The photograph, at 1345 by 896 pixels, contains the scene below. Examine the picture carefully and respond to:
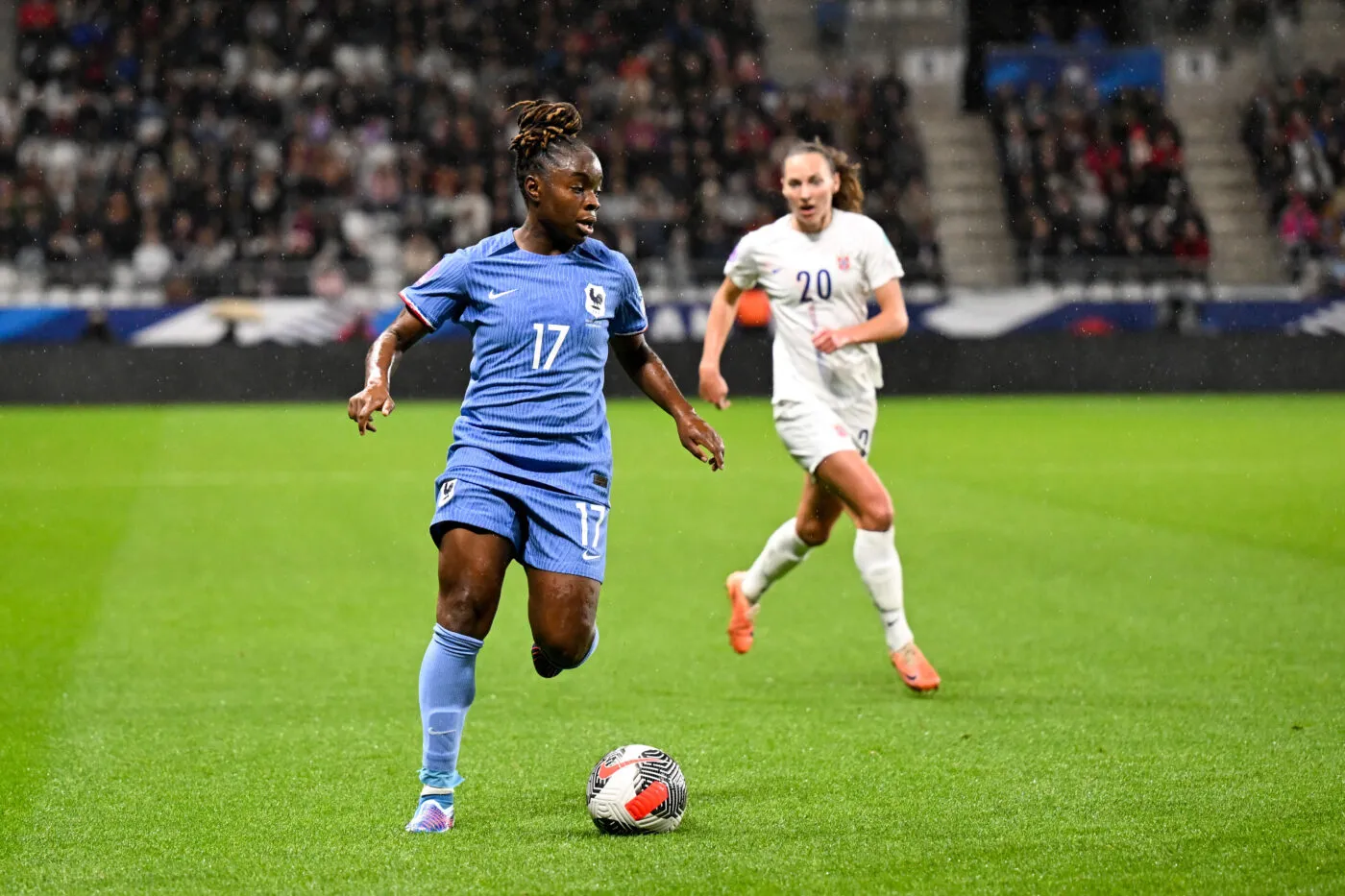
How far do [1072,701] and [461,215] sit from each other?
20.6 m

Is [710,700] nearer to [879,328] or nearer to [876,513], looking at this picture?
[876,513]

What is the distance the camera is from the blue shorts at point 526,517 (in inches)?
197

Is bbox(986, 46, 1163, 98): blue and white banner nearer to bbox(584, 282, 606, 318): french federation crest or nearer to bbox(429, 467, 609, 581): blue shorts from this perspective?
bbox(584, 282, 606, 318): french federation crest

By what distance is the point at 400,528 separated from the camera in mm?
12711

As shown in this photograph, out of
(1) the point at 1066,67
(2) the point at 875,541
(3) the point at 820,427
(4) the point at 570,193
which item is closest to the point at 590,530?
(4) the point at 570,193

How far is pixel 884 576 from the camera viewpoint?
7.36 meters

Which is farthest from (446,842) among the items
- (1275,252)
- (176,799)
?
(1275,252)

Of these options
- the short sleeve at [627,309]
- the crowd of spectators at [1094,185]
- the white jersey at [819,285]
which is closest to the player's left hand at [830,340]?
the white jersey at [819,285]

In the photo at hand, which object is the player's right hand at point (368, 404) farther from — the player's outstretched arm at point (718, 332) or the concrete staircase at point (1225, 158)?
the concrete staircase at point (1225, 158)

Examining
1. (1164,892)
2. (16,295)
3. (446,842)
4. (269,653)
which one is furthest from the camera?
(16,295)

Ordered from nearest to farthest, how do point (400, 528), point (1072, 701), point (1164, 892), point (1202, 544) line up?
point (1164, 892)
point (1072, 701)
point (1202, 544)
point (400, 528)

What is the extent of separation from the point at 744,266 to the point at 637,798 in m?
3.47

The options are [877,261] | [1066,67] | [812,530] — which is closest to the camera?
[877,261]

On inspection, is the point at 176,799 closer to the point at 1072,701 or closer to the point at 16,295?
the point at 1072,701
